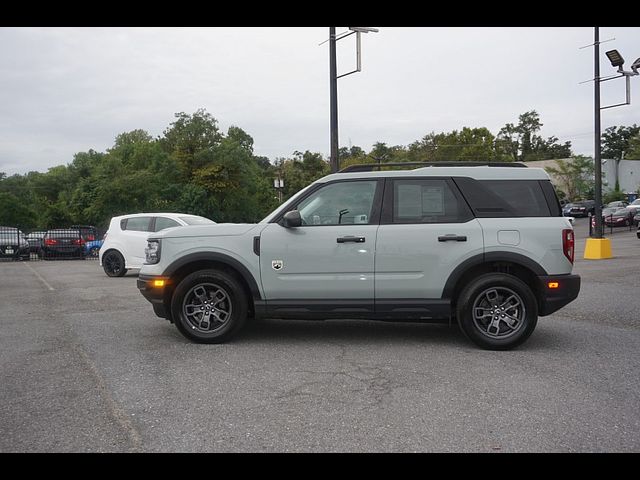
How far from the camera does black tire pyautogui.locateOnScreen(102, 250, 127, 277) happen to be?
14.5m

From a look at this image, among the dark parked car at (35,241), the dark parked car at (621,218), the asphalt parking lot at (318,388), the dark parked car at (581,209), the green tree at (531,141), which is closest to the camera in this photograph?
the asphalt parking lot at (318,388)

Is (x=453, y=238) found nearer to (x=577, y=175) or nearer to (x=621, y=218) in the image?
(x=621, y=218)

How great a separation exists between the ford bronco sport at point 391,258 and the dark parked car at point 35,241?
2169 cm

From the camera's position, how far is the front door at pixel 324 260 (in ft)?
19.9

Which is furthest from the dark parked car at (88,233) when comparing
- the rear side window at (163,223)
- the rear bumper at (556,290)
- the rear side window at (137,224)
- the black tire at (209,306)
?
the rear bumper at (556,290)

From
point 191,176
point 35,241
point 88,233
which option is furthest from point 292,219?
point 191,176

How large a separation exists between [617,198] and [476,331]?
6175 centimetres

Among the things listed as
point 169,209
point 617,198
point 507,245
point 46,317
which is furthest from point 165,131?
point 507,245

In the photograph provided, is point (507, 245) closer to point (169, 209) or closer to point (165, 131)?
point (169, 209)

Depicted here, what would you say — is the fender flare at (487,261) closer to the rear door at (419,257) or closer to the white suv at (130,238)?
the rear door at (419,257)

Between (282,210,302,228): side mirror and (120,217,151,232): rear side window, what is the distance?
29.8ft

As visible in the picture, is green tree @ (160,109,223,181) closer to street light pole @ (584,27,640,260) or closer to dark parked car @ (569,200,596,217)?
dark parked car @ (569,200,596,217)

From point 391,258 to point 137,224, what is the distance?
395 inches

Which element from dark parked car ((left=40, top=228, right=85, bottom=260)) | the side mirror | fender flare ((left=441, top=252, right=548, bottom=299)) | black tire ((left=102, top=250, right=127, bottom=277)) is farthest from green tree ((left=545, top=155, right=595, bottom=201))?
the side mirror
